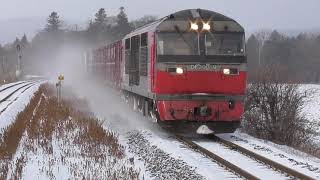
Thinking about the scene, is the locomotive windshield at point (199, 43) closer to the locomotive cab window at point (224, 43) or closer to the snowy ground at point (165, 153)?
the locomotive cab window at point (224, 43)

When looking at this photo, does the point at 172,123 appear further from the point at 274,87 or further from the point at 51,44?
the point at 51,44

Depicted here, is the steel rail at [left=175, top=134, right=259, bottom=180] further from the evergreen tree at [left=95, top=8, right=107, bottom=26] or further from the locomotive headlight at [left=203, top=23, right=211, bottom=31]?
the evergreen tree at [left=95, top=8, right=107, bottom=26]

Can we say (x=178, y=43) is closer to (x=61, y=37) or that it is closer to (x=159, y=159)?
(x=159, y=159)

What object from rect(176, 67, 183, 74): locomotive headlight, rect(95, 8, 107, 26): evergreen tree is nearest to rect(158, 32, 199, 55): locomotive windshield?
rect(176, 67, 183, 74): locomotive headlight

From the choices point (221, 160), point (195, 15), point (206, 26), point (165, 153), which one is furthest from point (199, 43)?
point (221, 160)

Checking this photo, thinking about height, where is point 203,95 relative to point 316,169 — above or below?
above

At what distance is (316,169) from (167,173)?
2860 millimetres

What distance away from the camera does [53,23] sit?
506 feet

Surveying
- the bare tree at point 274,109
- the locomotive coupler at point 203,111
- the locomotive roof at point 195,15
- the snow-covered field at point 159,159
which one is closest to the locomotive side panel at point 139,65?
the locomotive roof at point 195,15

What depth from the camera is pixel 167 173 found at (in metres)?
9.80

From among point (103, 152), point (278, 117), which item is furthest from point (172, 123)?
point (278, 117)

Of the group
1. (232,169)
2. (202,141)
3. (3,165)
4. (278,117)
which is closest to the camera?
(3,165)

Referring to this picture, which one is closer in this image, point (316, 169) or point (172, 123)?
point (316, 169)

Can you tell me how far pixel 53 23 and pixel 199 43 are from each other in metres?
145
